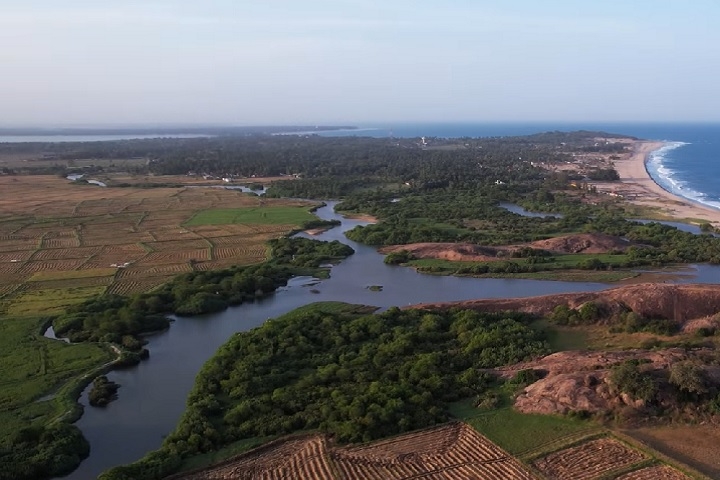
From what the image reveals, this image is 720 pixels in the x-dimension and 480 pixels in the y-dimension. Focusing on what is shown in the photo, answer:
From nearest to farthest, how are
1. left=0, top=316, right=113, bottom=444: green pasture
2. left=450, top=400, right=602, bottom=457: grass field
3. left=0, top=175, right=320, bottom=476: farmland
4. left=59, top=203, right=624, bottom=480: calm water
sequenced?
left=450, top=400, right=602, bottom=457: grass field, left=59, top=203, right=624, bottom=480: calm water, left=0, top=316, right=113, bottom=444: green pasture, left=0, top=175, right=320, bottom=476: farmland

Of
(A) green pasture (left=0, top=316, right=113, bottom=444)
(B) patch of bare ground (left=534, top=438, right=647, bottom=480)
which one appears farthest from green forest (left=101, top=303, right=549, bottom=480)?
(A) green pasture (left=0, top=316, right=113, bottom=444)

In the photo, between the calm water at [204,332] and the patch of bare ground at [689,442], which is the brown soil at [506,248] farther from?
the patch of bare ground at [689,442]


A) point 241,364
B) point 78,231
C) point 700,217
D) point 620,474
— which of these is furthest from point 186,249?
point 700,217

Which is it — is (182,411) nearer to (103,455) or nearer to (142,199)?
(103,455)

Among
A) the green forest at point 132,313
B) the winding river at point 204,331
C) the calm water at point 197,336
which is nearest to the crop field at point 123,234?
the green forest at point 132,313

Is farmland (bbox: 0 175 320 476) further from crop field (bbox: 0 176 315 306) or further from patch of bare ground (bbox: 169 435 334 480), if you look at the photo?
patch of bare ground (bbox: 169 435 334 480)

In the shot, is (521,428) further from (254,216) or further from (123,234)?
(254,216)

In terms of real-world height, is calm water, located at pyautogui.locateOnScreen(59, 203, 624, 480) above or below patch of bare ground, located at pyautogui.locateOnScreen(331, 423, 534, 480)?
below
